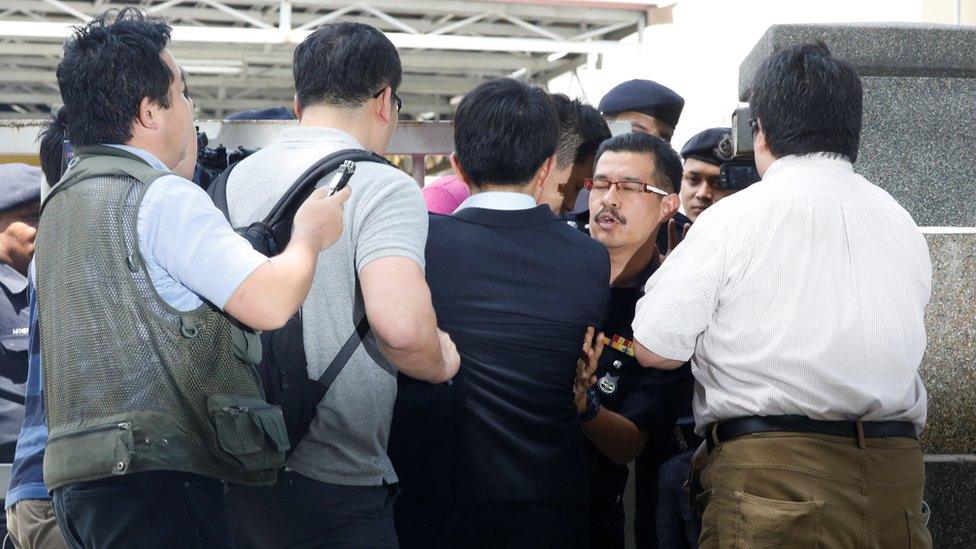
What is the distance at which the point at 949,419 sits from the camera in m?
3.35

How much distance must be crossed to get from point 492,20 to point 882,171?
34.7ft

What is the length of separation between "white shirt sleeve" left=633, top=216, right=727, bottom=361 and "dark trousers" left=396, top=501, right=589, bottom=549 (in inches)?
18.8

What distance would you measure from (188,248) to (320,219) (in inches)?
10.5

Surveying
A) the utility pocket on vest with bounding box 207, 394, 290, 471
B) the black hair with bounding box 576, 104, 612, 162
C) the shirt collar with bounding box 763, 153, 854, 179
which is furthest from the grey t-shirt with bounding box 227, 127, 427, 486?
the black hair with bounding box 576, 104, 612, 162

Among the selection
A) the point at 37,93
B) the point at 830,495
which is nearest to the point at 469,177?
the point at 830,495

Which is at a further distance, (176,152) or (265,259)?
(176,152)

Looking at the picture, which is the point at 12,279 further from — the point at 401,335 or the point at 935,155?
the point at 935,155

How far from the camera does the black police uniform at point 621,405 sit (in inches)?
118

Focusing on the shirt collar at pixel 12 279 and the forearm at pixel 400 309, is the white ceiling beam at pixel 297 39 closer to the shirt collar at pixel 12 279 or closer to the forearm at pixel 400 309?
the shirt collar at pixel 12 279

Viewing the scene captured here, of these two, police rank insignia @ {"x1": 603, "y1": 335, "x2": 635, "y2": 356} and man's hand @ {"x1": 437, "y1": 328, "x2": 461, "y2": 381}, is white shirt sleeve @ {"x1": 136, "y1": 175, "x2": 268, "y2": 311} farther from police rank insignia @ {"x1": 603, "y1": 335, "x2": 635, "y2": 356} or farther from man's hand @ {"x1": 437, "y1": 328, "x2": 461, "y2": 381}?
police rank insignia @ {"x1": 603, "y1": 335, "x2": 635, "y2": 356}

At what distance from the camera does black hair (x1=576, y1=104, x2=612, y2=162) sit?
3635 millimetres

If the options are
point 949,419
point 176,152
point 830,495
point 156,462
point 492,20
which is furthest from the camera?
point 492,20

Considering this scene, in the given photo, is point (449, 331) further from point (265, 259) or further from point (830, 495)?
point (830, 495)

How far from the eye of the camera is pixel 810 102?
2559mm
